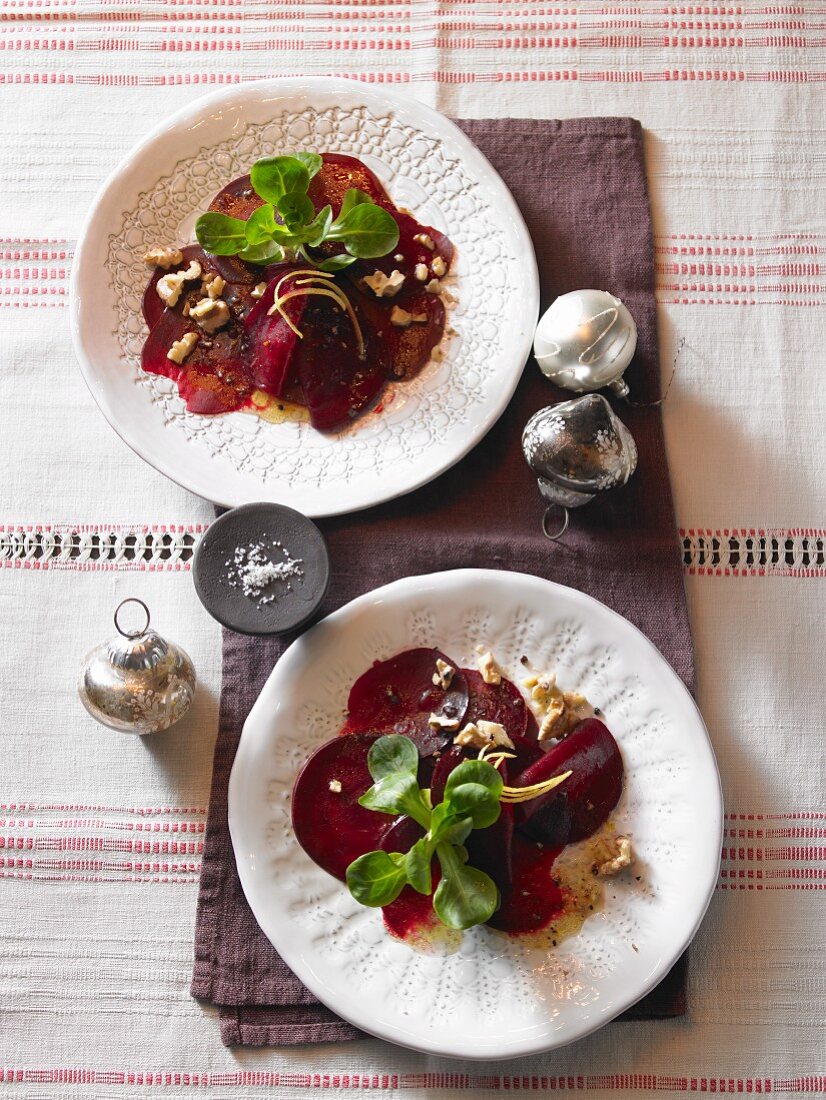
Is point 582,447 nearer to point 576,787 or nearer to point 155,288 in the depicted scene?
point 576,787

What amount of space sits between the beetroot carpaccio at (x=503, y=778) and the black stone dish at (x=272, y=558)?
116 mm

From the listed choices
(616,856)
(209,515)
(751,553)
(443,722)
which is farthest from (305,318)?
(616,856)

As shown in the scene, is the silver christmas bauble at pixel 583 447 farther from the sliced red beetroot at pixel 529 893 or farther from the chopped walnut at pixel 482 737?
the sliced red beetroot at pixel 529 893

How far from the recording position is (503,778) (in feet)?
3.78

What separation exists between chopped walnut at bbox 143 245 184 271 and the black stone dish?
33 centimetres

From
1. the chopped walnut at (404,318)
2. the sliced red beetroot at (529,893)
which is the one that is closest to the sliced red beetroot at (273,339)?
the chopped walnut at (404,318)

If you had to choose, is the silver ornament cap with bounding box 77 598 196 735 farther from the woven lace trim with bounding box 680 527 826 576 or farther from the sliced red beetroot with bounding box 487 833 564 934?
the woven lace trim with bounding box 680 527 826 576

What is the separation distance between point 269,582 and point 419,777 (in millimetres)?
268

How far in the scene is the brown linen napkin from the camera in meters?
1.20

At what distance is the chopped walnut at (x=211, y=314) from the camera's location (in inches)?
49.8

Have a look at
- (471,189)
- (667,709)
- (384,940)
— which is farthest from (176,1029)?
(471,189)

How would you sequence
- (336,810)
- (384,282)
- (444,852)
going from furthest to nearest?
1. (384,282)
2. (336,810)
3. (444,852)

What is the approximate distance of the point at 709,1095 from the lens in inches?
47.3

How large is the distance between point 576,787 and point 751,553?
1.20 ft
